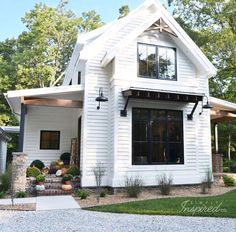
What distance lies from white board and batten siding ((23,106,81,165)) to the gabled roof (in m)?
3.48

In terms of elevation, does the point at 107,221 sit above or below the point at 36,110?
below

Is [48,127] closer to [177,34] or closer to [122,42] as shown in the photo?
[122,42]

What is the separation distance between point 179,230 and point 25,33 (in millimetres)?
27063

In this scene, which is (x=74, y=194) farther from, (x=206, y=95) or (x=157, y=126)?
(x=206, y=95)

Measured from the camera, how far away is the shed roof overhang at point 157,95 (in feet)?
33.3

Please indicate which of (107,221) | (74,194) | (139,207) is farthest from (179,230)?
(74,194)

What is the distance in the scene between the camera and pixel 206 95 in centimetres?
1241

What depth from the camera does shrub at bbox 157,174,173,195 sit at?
9.73 metres

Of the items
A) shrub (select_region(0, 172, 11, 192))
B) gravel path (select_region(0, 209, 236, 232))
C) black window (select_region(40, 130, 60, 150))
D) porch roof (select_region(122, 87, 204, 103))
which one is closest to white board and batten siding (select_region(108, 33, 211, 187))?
porch roof (select_region(122, 87, 204, 103))

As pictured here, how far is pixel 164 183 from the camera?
10.1 m

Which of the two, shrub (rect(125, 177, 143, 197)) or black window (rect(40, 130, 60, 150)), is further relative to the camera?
black window (rect(40, 130, 60, 150))

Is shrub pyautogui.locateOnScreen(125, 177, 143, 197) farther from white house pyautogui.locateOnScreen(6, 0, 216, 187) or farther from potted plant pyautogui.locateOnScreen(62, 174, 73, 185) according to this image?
potted plant pyautogui.locateOnScreen(62, 174, 73, 185)

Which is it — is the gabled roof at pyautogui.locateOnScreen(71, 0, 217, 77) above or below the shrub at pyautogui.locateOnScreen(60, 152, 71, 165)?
above

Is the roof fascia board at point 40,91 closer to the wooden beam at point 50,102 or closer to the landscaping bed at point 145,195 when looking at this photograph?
the wooden beam at point 50,102
